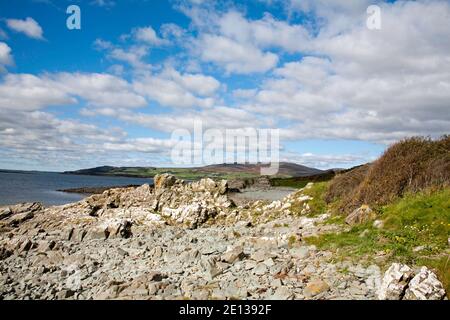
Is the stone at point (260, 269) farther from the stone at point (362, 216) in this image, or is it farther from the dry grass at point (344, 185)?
the dry grass at point (344, 185)

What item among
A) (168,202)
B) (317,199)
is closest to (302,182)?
(168,202)

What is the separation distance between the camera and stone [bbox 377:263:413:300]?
33.9 feet

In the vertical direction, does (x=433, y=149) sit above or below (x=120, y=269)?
above

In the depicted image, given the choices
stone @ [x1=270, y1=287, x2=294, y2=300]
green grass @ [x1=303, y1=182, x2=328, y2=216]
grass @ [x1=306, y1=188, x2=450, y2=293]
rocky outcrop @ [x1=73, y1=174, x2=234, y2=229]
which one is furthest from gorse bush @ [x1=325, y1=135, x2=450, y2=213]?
rocky outcrop @ [x1=73, y1=174, x2=234, y2=229]

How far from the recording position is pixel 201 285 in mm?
13445

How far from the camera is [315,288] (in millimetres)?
11523

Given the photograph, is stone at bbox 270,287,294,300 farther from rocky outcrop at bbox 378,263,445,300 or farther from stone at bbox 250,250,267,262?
stone at bbox 250,250,267,262

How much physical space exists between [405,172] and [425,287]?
11.5 m

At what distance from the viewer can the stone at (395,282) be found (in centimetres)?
1032

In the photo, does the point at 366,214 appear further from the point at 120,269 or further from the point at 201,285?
the point at 120,269

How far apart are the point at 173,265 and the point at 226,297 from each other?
19.1 ft

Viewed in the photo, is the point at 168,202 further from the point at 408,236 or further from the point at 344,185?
the point at 408,236

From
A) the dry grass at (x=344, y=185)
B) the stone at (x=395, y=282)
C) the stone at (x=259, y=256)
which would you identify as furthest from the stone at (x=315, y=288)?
the dry grass at (x=344, y=185)
